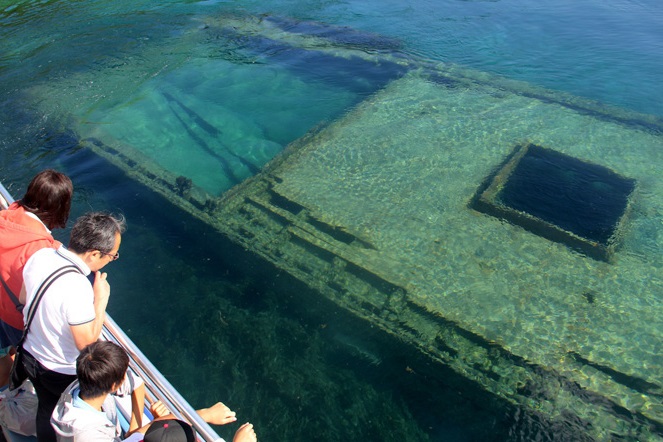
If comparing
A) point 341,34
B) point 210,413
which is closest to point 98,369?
point 210,413

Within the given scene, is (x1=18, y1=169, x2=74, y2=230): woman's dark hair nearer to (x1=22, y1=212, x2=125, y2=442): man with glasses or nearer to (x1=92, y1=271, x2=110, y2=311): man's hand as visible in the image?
(x1=22, y1=212, x2=125, y2=442): man with glasses

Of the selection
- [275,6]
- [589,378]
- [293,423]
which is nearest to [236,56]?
[275,6]

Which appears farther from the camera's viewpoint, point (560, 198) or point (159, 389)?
point (560, 198)

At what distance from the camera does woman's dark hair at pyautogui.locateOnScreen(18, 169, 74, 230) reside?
3105mm

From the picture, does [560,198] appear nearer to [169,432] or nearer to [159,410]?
[159,410]

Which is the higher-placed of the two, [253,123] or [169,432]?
[169,432]

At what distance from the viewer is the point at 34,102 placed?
9.83 meters

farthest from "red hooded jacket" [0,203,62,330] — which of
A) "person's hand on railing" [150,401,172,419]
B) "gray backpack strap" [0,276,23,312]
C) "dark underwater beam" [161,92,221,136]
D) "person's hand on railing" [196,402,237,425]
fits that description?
"dark underwater beam" [161,92,221,136]

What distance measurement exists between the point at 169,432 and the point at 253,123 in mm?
7574

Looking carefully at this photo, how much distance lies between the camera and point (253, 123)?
31.3 feet

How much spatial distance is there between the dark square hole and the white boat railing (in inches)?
203

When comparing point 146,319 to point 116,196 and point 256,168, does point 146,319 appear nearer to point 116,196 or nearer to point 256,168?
point 116,196

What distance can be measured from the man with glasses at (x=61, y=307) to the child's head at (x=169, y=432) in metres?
0.66

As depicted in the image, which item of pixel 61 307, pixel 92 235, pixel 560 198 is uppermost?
pixel 92 235
